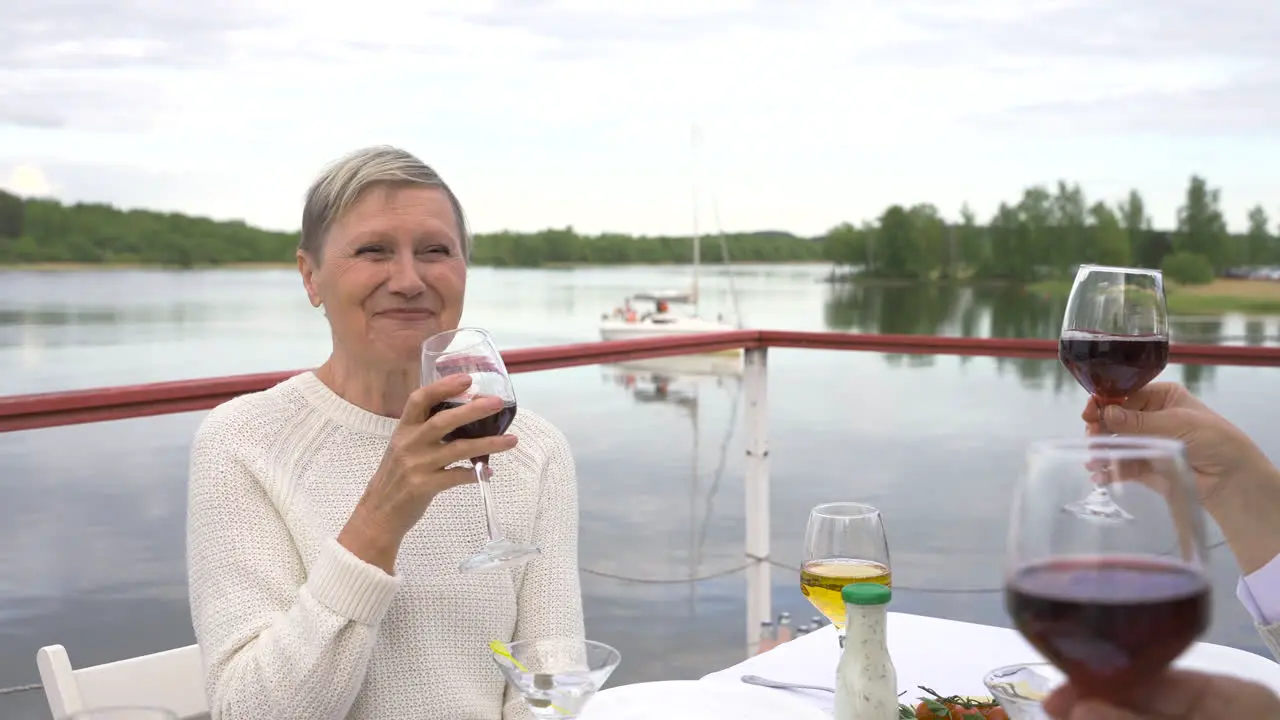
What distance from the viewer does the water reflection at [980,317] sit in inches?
1635

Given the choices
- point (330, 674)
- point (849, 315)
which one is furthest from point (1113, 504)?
point (849, 315)

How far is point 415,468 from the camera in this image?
123 centimetres

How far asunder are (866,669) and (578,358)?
91.1 inches

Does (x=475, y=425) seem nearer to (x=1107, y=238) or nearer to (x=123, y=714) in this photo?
(x=123, y=714)

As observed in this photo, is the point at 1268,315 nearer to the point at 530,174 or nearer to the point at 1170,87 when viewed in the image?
the point at 1170,87

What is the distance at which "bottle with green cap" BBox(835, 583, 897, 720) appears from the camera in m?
1.00

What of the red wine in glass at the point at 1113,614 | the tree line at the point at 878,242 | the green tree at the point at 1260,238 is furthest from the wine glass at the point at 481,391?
the green tree at the point at 1260,238

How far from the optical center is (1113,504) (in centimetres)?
46

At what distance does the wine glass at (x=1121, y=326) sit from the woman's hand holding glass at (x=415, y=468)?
64 centimetres

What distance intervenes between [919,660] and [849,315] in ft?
171

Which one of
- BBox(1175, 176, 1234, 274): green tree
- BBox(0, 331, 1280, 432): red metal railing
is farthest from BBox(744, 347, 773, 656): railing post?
BBox(1175, 176, 1234, 274): green tree

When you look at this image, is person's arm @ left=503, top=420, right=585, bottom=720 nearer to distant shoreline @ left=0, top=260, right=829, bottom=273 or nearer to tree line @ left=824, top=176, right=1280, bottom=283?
tree line @ left=824, top=176, right=1280, bottom=283

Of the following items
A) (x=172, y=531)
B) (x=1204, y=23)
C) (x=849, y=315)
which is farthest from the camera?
(x=849, y=315)

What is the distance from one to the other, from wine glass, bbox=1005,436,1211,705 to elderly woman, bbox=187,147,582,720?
3.06 feet
